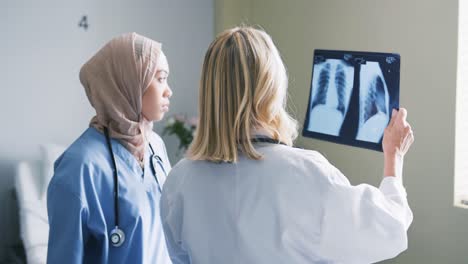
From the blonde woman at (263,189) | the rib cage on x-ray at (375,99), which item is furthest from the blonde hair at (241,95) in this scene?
the rib cage on x-ray at (375,99)

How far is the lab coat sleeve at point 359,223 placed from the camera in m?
1.10

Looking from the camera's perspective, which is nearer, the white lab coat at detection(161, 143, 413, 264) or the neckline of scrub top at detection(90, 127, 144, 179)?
the white lab coat at detection(161, 143, 413, 264)

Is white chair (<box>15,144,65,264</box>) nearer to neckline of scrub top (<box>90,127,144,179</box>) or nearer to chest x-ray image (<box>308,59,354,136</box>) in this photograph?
neckline of scrub top (<box>90,127,144,179</box>)

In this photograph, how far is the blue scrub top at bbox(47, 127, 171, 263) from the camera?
4.90ft

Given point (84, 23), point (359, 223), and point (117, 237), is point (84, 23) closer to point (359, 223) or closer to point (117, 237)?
point (117, 237)

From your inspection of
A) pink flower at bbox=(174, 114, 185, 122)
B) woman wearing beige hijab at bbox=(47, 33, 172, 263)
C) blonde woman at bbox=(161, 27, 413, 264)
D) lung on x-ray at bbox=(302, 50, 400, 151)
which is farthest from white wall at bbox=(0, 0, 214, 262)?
blonde woman at bbox=(161, 27, 413, 264)

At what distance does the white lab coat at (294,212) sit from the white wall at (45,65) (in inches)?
83.5

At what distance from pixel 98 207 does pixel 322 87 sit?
66 cm

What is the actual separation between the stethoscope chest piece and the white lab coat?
1.28 ft

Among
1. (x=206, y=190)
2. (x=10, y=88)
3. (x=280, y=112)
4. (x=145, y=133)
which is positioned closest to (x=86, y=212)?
(x=145, y=133)

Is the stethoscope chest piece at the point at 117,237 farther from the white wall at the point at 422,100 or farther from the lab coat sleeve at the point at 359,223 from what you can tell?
the white wall at the point at 422,100

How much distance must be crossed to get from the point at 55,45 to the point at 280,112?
2.25m

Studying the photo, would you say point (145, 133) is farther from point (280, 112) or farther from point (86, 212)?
point (280, 112)

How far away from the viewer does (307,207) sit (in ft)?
3.63
